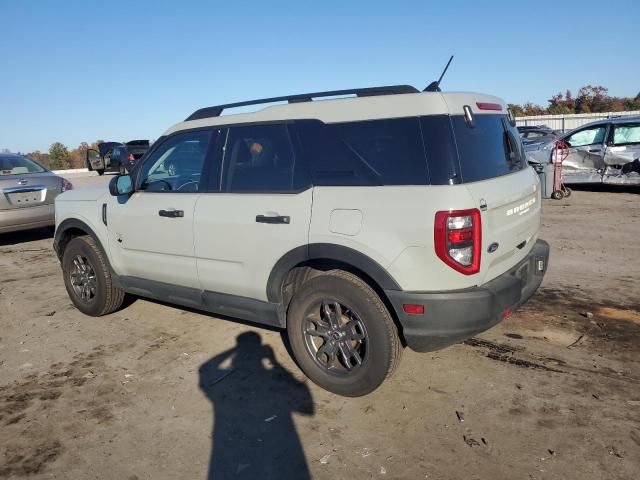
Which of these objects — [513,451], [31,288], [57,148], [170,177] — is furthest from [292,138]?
[57,148]

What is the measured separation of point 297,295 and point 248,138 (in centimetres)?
124

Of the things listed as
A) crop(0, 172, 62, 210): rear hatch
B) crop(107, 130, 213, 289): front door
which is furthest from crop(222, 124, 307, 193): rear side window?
crop(0, 172, 62, 210): rear hatch

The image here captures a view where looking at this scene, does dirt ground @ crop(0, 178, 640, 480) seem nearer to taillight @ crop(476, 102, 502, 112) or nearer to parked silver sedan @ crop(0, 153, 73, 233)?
taillight @ crop(476, 102, 502, 112)

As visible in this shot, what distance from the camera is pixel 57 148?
3828 cm

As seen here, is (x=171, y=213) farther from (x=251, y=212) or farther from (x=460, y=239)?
(x=460, y=239)

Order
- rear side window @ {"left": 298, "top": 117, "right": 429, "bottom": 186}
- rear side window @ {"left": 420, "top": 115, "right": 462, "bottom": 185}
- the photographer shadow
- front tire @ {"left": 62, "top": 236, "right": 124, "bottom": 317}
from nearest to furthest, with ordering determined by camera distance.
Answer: the photographer shadow → rear side window @ {"left": 420, "top": 115, "right": 462, "bottom": 185} → rear side window @ {"left": 298, "top": 117, "right": 429, "bottom": 186} → front tire @ {"left": 62, "top": 236, "right": 124, "bottom": 317}

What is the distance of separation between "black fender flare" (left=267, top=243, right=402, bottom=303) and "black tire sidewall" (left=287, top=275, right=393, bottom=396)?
0.47 feet

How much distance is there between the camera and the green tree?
38000 mm

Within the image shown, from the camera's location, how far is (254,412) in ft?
10.5

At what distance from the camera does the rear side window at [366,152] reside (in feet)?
9.69

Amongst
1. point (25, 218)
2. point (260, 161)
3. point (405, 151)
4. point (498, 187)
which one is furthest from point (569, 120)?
point (405, 151)

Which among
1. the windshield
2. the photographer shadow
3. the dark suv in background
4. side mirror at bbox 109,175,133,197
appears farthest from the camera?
the dark suv in background

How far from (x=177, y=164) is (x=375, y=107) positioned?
1.98 metres

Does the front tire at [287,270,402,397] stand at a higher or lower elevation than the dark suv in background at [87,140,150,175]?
lower
